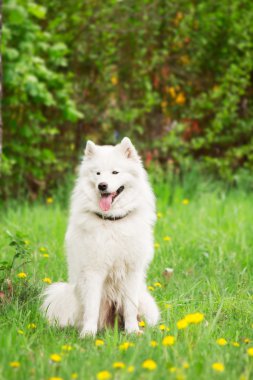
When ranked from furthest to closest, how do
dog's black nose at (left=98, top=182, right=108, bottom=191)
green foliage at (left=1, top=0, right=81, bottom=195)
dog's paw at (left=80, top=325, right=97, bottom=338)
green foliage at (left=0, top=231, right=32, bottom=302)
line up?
green foliage at (left=1, top=0, right=81, bottom=195), green foliage at (left=0, top=231, right=32, bottom=302), dog's black nose at (left=98, top=182, right=108, bottom=191), dog's paw at (left=80, top=325, right=97, bottom=338)

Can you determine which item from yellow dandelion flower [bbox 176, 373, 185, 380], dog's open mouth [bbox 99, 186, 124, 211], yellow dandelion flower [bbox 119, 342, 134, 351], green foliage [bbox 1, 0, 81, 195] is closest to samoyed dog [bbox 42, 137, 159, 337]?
dog's open mouth [bbox 99, 186, 124, 211]

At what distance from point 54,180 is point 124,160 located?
4.60 metres

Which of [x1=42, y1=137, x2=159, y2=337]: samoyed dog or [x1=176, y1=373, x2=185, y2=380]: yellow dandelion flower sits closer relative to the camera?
[x1=176, y1=373, x2=185, y2=380]: yellow dandelion flower

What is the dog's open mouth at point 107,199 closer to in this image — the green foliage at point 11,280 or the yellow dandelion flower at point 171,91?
the green foliage at point 11,280

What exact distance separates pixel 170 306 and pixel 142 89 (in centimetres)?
515

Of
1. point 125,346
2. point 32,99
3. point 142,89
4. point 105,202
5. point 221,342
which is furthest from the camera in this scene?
point 142,89

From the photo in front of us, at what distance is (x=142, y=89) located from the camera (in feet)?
28.0

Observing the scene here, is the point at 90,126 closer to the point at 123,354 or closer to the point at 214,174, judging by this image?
the point at 214,174

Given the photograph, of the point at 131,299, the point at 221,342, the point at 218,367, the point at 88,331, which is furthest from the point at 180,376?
the point at 131,299

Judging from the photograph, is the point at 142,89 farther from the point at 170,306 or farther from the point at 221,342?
the point at 221,342

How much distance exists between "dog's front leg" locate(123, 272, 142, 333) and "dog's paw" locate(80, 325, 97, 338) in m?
0.24

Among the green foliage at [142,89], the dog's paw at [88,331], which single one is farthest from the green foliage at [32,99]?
the dog's paw at [88,331]

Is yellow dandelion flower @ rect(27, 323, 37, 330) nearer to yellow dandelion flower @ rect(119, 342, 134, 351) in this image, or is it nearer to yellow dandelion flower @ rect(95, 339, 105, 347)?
yellow dandelion flower @ rect(95, 339, 105, 347)

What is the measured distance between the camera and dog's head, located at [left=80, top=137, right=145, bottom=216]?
3.70 m
